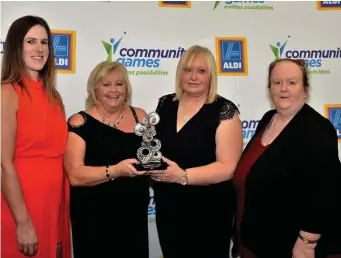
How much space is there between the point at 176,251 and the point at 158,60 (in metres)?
1.38

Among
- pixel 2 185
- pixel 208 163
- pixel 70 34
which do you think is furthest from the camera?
pixel 70 34

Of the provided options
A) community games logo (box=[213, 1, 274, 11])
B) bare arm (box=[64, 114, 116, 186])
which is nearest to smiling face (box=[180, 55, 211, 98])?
bare arm (box=[64, 114, 116, 186])

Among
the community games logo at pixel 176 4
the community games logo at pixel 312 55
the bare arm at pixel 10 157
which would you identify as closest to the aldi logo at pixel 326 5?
the community games logo at pixel 312 55

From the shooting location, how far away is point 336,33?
3006 millimetres

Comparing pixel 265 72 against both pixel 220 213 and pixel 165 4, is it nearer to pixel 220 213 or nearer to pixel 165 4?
pixel 165 4

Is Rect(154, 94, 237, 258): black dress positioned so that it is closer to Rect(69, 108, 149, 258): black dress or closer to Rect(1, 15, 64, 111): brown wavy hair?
Rect(69, 108, 149, 258): black dress

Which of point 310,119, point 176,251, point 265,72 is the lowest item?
point 176,251

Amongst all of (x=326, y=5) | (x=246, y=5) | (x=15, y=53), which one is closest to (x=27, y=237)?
(x=15, y=53)

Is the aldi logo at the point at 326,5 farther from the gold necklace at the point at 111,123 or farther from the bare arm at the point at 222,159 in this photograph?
the gold necklace at the point at 111,123

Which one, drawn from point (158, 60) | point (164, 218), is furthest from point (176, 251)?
point (158, 60)

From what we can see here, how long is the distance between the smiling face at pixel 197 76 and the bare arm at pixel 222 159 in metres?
0.23

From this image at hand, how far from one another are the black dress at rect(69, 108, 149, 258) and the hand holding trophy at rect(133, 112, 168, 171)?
Result: 0.48 ft

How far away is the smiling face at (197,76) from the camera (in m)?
2.09

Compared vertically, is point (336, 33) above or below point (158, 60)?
above
